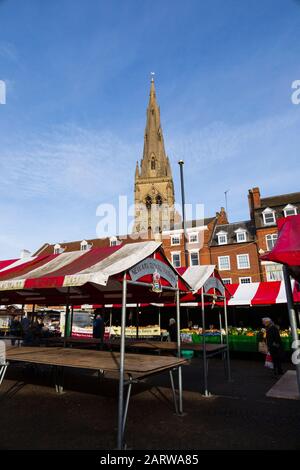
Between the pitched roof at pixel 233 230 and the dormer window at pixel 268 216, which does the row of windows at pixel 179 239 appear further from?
the dormer window at pixel 268 216

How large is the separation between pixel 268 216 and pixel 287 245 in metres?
32.7

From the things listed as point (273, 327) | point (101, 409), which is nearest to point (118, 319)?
point (273, 327)

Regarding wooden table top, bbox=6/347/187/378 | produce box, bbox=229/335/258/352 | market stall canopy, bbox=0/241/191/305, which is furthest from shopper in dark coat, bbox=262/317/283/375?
wooden table top, bbox=6/347/187/378

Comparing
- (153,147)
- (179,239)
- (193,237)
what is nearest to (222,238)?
(193,237)

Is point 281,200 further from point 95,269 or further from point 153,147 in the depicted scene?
point 153,147

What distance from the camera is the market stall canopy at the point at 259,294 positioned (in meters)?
15.4

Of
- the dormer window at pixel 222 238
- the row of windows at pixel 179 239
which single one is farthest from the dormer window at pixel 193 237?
the dormer window at pixel 222 238

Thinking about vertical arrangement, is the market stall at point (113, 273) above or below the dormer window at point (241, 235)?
below

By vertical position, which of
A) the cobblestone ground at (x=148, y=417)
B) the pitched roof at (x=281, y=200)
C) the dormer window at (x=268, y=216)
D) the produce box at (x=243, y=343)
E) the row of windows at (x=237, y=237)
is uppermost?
the pitched roof at (x=281, y=200)

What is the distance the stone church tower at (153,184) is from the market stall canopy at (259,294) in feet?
109

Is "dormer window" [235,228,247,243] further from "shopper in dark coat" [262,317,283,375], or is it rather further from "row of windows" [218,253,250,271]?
"shopper in dark coat" [262,317,283,375]
